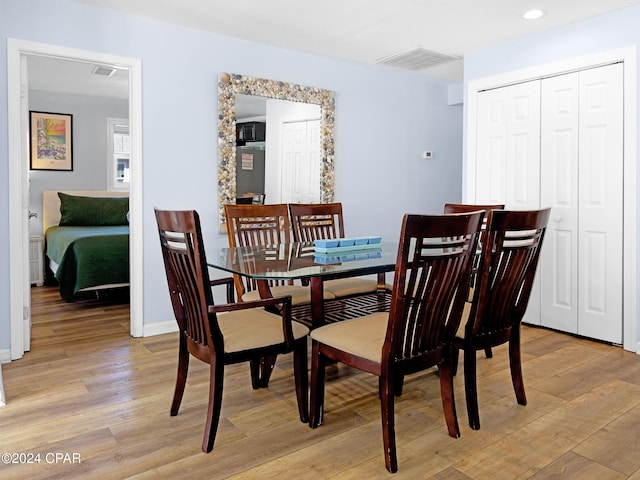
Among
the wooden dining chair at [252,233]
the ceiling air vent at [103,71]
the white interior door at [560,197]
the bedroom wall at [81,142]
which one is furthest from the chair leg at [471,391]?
the bedroom wall at [81,142]

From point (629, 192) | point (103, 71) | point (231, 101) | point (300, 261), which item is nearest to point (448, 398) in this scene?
point (300, 261)

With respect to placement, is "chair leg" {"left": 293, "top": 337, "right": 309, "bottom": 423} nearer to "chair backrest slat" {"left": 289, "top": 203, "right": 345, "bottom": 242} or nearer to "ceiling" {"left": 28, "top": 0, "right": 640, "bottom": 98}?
"chair backrest slat" {"left": 289, "top": 203, "right": 345, "bottom": 242}

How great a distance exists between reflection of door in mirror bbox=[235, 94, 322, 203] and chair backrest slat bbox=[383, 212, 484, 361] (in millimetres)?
2407

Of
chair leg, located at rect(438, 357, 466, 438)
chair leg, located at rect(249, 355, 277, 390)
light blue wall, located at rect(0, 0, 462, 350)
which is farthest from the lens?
light blue wall, located at rect(0, 0, 462, 350)

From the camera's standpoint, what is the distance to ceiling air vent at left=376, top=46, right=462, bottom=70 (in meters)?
4.40

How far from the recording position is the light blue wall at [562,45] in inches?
133

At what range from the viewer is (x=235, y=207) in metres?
3.18

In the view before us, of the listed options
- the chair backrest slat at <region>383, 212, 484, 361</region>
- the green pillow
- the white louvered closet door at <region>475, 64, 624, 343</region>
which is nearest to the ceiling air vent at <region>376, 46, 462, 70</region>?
the white louvered closet door at <region>475, 64, 624, 343</region>

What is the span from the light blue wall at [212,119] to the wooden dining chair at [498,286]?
2.35 m

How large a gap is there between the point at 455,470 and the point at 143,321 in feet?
8.37

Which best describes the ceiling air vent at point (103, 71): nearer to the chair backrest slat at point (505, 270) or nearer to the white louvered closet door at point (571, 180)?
the white louvered closet door at point (571, 180)

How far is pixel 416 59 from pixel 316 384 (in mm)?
3455

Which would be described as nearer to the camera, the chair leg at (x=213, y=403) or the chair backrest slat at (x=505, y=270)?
the chair leg at (x=213, y=403)

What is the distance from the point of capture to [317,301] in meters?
2.41
